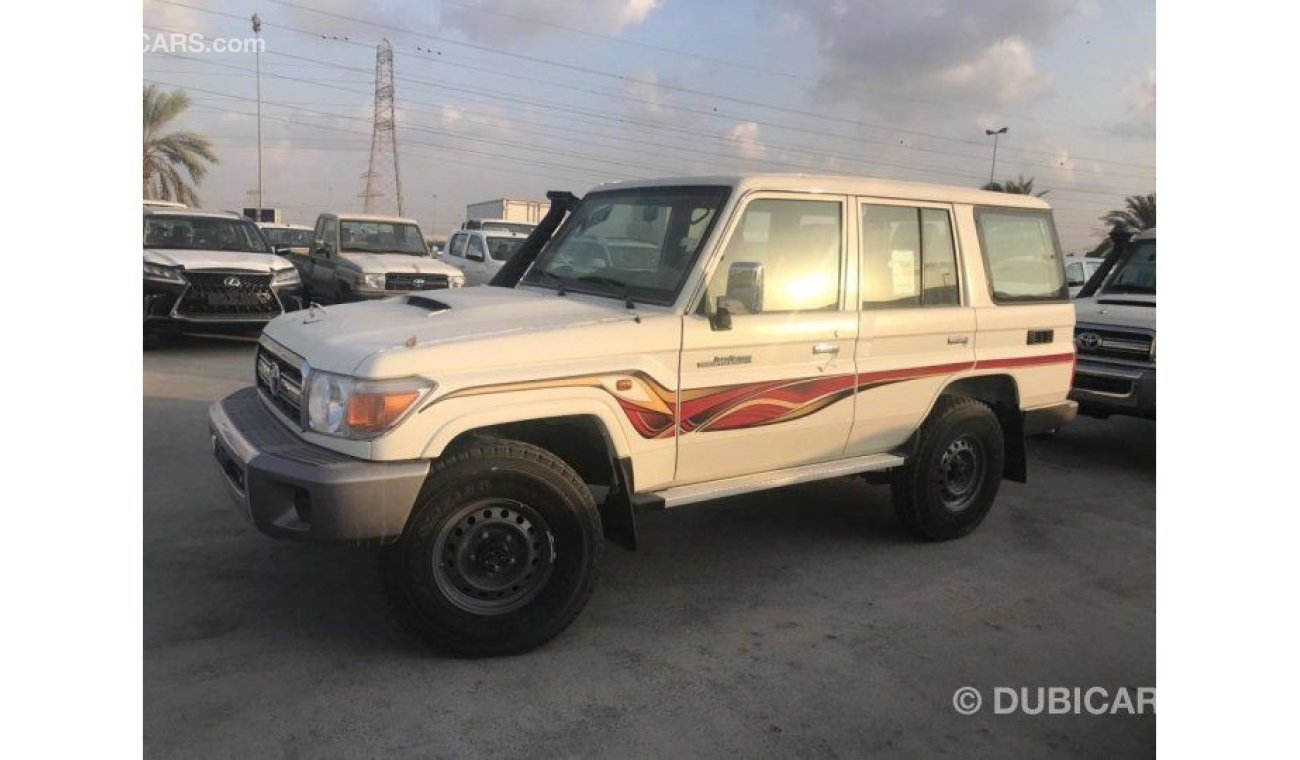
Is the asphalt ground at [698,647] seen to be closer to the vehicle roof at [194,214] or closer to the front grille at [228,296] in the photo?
the front grille at [228,296]

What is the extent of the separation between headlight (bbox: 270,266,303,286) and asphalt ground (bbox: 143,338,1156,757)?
565cm

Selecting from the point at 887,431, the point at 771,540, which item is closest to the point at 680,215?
the point at 887,431

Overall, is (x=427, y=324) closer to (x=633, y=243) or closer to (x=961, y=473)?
(x=633, y=243)

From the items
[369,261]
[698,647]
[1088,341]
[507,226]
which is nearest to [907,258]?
[698,647]

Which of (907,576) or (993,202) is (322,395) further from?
(993,202)

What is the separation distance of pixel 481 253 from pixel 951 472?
10.7m

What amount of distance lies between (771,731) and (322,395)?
6.97ft

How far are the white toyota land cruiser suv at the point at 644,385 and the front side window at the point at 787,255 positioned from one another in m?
0.01

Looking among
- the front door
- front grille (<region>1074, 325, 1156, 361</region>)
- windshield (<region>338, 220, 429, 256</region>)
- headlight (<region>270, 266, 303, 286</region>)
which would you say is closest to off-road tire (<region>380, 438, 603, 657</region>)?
the front door

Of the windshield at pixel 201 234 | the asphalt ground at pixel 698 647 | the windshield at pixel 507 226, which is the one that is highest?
the windshield at pixel 507 226

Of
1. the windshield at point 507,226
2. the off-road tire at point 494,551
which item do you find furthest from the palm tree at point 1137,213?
the off-road tire at point 494,551

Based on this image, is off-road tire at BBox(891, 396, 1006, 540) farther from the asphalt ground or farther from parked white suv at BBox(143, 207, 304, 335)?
parked white suv at BBox(143, 207, 304, 335)

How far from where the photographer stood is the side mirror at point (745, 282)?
3.96 meters

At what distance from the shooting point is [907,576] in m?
4.89
